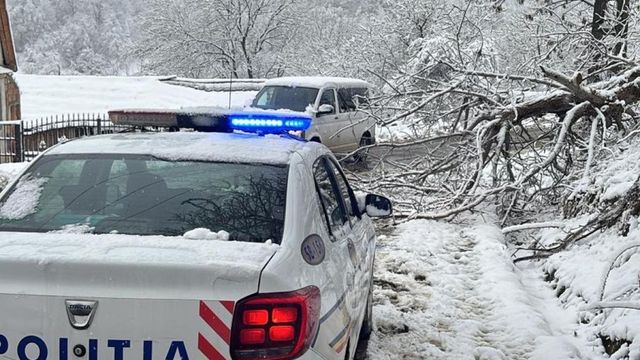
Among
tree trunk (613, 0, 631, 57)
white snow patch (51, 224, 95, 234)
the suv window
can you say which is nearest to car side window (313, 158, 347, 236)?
white snow patch (51, 224, 95, 234)

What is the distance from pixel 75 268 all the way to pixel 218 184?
3.04 feet

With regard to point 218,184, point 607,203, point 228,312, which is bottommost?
point 607,203

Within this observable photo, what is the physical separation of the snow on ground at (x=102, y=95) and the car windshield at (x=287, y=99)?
1246cm

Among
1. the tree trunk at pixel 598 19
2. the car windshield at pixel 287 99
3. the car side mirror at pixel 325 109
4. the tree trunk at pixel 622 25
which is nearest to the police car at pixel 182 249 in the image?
the tree trunk at pixel 622 25

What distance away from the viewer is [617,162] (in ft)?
23.5

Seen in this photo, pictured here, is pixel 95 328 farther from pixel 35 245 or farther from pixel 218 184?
pixel 218 184

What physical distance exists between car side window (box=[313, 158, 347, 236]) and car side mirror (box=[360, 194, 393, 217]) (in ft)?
1.37

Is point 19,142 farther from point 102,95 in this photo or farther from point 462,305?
point 462,305

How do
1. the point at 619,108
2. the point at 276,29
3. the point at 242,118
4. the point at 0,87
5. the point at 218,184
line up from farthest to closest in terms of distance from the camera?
1. the point at 276,29
2. the point at 0,87
3. the point at 619,108
4. the point at 242,118
5. the point at 218,184

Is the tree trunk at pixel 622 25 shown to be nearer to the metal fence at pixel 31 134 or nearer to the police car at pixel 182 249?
the police car at pixel 182 249

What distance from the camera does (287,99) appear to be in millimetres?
13461

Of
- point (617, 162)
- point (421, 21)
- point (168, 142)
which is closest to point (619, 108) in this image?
point (617, 162)

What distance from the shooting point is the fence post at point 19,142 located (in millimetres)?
16344

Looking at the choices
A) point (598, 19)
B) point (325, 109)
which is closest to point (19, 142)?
point (325, 109)
